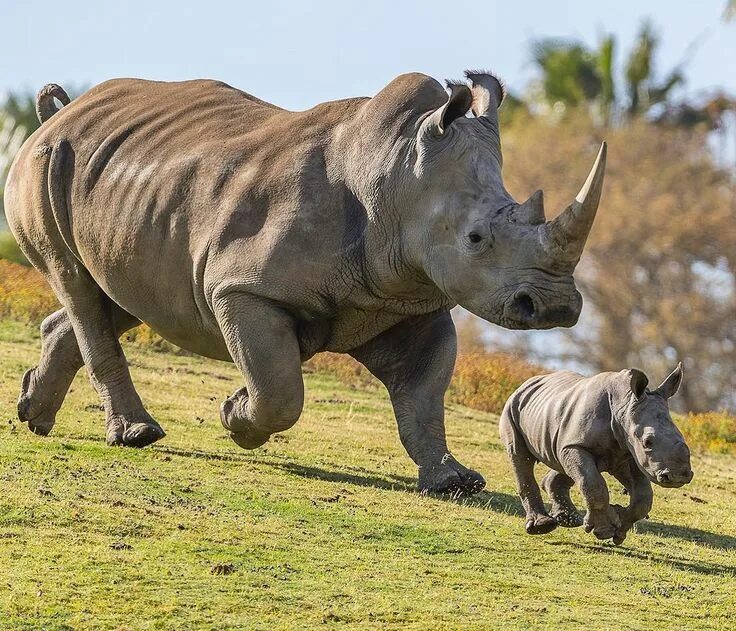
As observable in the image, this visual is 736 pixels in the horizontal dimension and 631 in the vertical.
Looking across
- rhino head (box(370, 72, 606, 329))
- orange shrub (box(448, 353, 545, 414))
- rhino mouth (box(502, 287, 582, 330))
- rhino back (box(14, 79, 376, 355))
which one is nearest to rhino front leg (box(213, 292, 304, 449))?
rhino back (box(14, 79, 376, 355))

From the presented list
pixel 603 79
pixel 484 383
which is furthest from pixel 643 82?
pixel 484 383

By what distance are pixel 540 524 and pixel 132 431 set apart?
2943 mm

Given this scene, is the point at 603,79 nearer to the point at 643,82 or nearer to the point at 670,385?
the point at 643,82

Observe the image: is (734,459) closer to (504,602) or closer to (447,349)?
(447,349)

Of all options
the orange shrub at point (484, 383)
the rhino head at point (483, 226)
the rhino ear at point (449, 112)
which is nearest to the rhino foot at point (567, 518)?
the rhino head at point (483, 226)

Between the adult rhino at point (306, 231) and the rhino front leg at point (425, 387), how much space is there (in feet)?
0.04

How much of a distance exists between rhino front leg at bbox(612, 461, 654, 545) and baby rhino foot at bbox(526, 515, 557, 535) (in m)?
0.40

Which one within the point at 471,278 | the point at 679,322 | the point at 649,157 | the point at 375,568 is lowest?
the point at 679,322

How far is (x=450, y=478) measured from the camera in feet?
33.4

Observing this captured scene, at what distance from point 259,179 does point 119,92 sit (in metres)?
2.11

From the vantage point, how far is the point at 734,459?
16703mm

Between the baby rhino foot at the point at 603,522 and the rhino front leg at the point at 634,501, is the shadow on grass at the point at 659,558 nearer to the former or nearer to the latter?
the rhino front leg at the point at 634,501

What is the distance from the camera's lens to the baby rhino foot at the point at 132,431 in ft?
36.8

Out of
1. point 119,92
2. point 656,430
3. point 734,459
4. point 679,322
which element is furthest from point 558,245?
point 679,322
